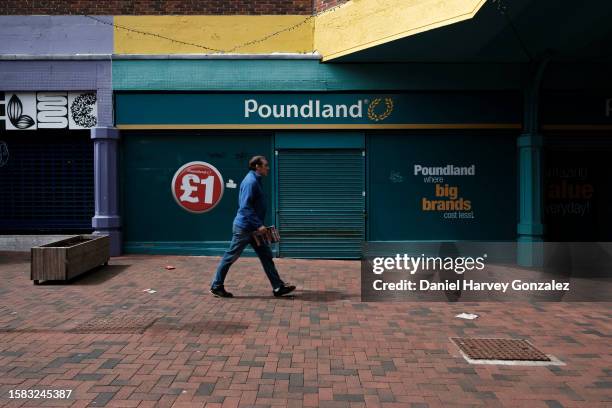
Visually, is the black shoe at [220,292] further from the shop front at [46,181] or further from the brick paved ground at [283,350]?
the shop front at [46,181]

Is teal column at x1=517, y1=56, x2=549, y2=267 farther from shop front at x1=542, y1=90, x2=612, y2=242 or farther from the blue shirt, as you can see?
the blue shirt

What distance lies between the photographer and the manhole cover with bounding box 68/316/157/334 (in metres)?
5.73

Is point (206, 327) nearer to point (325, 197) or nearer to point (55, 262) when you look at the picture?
point (55, 262)

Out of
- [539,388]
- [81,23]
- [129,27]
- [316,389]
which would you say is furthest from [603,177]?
[81,23]

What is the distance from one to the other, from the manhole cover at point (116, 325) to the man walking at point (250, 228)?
126 cm

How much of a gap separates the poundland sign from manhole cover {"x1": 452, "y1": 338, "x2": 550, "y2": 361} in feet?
19.1

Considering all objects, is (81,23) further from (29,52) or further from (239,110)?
(239,110)

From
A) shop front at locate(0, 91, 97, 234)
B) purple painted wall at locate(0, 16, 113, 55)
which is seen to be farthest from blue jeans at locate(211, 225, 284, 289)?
purple painted wall at locate(0, 16, 113, 55)

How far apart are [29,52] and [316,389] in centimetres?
966

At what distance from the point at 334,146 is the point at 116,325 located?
230 inches

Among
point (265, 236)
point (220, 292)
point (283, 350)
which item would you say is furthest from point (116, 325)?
point (265, 236)

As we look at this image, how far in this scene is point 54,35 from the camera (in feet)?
35.5

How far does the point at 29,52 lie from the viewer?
35.4ft

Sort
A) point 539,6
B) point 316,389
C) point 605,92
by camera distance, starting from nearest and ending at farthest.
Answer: point 316,389
point 539,6
point 605,92
